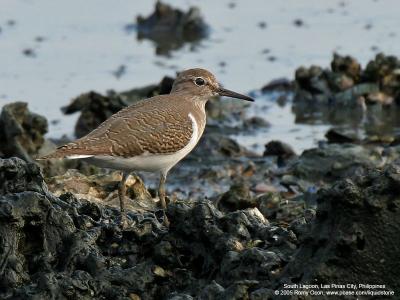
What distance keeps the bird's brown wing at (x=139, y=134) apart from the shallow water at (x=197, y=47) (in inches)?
162

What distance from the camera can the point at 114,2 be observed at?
19.6 meters

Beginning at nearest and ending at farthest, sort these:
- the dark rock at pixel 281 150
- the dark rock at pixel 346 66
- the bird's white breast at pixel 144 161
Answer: the bird's white breast at pixel 144 161 < the dark rock at pixel 281 150 < the dark rock at pixel 346 66

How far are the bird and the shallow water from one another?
4019 mm

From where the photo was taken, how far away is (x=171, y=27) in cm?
1816

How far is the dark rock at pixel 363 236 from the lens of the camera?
5.70 meters

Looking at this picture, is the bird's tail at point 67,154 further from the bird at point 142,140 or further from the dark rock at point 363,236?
the dark rock at point 363,236

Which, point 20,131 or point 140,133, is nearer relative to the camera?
point 140,133

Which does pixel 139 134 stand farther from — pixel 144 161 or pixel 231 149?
pixel 231 149

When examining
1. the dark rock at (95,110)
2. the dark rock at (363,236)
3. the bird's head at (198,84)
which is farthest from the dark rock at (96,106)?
the dark rock at (363,236)

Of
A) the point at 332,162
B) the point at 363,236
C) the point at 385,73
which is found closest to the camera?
the point at 363,236

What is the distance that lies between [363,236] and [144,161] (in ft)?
10.6

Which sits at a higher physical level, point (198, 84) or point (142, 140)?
point (198, 84)

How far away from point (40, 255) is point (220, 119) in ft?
25.2

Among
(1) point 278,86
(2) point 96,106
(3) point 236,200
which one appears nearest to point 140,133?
(3) point 236,200
